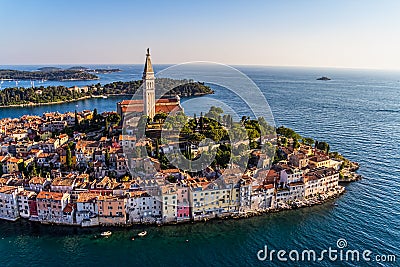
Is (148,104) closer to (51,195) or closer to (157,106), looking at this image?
(157,106)

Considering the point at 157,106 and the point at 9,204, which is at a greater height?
the point at 157,106

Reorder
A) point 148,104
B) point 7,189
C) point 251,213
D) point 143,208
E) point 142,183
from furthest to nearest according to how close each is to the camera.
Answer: point 148,104, point 142,183, point 251,213, point 7,189, point 143,208

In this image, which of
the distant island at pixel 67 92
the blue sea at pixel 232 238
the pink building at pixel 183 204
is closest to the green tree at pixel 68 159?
the blue sea at pixel 232 238

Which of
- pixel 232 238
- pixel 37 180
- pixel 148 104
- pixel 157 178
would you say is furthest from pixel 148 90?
pixel 232 238

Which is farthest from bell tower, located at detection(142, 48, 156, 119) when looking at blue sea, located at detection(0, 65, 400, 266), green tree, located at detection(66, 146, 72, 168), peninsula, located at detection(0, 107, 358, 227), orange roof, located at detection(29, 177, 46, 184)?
blue sea, located at detection(0, 65, 400, 266)

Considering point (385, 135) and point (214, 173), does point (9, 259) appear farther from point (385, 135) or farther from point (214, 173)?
point (385, 135)
